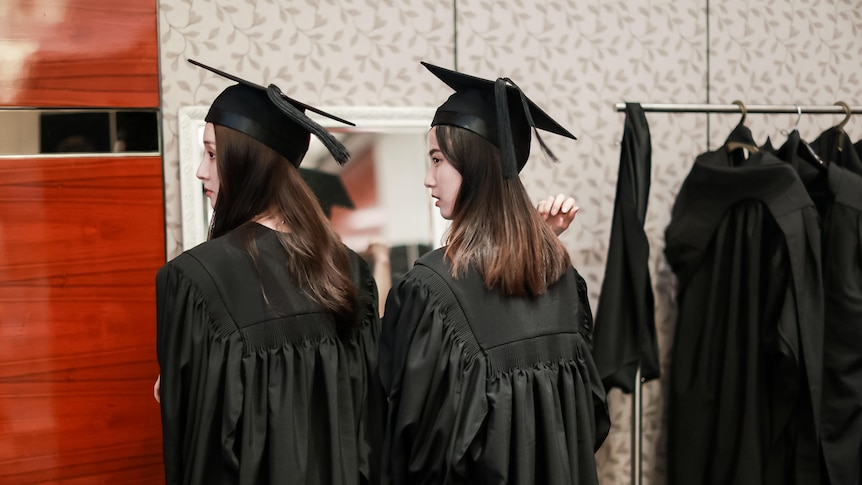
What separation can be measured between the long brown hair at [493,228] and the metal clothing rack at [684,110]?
2.82 feet

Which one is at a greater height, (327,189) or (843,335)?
(327,189)

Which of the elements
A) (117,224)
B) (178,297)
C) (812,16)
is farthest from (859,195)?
(117,224)

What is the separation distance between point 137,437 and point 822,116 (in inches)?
101

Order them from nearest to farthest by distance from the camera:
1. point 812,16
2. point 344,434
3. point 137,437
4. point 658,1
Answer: point 344,434, point 137,437, point 658,1, point 812,16

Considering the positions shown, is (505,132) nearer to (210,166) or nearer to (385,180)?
(210,166)

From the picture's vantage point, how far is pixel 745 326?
2.23 meters

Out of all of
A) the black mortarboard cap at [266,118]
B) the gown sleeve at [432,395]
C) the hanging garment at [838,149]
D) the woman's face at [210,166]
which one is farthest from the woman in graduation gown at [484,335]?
the hanging garment at [838,149]

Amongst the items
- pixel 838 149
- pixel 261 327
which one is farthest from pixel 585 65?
pixel 261 327

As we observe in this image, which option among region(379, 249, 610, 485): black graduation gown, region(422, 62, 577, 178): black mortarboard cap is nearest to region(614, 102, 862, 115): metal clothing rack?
region(422, 62, 577, 178): black mortarboard cap

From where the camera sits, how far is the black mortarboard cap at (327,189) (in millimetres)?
2146

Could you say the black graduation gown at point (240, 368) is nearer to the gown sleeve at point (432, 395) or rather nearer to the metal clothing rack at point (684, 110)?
the gown sleeve at point (432, 395)

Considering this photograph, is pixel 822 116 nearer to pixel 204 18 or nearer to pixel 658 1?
pixel 658 1

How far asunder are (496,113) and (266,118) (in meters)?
0.50

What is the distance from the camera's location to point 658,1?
8.30 feet
